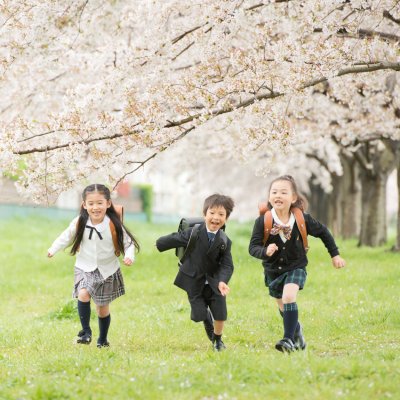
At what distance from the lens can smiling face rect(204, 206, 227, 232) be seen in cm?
778

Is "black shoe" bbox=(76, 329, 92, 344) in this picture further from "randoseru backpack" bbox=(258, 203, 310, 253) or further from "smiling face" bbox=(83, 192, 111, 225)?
"randoseru backpack" bbox=(258, 203, 310, 253)

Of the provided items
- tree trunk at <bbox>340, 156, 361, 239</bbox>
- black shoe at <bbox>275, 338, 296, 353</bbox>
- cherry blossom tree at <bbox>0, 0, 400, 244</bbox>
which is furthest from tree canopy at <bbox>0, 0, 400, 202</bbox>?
tree trunk at <bbox>340, 156, 361, 239</bbox>

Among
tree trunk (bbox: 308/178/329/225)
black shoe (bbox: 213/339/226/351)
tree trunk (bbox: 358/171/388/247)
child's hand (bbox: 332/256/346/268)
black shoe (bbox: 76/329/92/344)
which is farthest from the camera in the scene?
tree trunk (bbox: 308/178/329/225)

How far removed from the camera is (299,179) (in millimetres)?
34594

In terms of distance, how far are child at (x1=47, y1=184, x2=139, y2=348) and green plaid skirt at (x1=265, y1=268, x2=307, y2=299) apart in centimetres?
152

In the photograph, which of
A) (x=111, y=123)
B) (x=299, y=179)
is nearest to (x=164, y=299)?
(x=111, y=123)

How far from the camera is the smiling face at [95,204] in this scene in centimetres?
805

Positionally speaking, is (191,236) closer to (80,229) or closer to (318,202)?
(80,229)

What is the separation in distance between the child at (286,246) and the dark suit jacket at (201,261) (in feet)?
1.17

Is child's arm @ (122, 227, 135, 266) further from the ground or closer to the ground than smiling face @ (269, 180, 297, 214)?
closer to the ground

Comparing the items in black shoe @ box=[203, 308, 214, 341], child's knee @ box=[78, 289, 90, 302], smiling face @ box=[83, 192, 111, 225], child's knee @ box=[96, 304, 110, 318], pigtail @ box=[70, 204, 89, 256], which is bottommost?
black shoe @ box=[203, 308, 214, 341]

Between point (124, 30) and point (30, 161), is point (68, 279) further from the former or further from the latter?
point (30, 161)

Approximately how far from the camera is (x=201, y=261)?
7.87 metres

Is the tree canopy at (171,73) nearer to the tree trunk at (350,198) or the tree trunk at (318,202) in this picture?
the tree trunk at (350,198)
